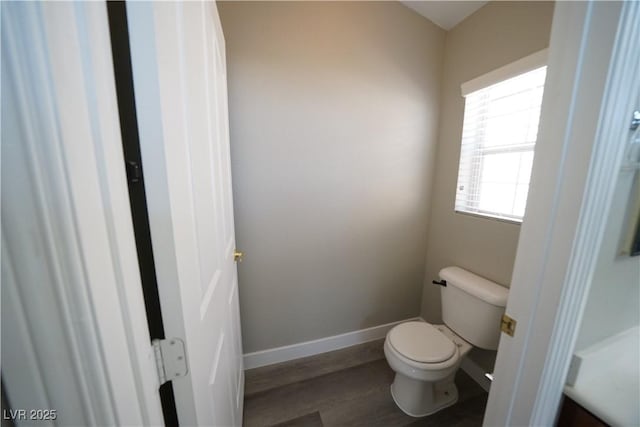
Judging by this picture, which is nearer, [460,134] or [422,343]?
[422,343]

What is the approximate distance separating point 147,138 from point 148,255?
209 mm

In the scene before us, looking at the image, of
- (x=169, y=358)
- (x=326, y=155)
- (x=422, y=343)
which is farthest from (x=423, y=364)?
(x=326, y=155)

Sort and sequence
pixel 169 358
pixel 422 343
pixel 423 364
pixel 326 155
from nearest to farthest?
pixel 169 358 < pixel 423 364 < pixel 422 343 < pixel 326 155

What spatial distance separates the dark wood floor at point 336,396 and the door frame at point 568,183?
90cm

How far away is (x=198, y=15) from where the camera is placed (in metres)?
0.58

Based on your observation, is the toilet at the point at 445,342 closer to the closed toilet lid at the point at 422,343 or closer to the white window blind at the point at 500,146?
the closed toilet lid at the point at 422,343

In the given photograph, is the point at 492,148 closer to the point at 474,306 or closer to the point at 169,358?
the point at 474,306

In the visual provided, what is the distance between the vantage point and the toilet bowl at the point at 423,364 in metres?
1.20

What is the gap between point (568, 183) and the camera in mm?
537

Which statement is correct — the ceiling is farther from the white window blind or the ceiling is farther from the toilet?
the toilet

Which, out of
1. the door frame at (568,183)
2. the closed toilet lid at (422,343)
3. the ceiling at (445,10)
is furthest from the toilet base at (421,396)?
the ceiling at (445,10)

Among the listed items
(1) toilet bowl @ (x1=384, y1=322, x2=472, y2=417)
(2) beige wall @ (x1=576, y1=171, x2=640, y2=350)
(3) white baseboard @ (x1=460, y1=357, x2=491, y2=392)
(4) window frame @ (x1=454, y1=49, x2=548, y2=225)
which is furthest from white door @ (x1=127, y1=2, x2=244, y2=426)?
(3) white baseboard @ (x1=460, y1=357, x2=491, y2=392)

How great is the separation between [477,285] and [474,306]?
12 centimetres

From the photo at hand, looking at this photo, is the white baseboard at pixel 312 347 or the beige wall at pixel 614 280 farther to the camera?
the white baseboard at pixel 312 347
